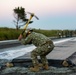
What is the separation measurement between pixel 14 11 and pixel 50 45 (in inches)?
2375

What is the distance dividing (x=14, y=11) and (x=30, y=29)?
2369 inches

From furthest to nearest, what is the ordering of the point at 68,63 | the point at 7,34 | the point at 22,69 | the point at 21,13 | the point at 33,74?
the point at 21,13 → the point at 7,34 → the point at 68,63 → the point at 22,69 → the point at 33,74

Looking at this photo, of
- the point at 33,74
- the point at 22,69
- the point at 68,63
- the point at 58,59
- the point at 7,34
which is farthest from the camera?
the point at 7,34

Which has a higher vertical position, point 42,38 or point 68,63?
point 42,38

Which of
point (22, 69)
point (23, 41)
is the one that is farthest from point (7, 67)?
point (23, 41)

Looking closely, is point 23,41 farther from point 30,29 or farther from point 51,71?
point 51,71

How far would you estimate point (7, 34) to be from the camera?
155ft

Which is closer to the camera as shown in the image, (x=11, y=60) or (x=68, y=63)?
(x=68, y=63)

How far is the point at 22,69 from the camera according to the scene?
32.7 ft

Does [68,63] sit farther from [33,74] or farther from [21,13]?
[21,13]

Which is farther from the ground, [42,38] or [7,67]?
[42,38]

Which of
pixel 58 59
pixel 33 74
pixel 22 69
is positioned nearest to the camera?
pixel 33 74

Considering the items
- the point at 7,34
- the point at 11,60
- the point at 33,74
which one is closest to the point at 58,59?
the point at 11,60

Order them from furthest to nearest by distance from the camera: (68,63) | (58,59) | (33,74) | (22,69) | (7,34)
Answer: (7,34), (58,59), (68,63), (22,69), (33,74)
